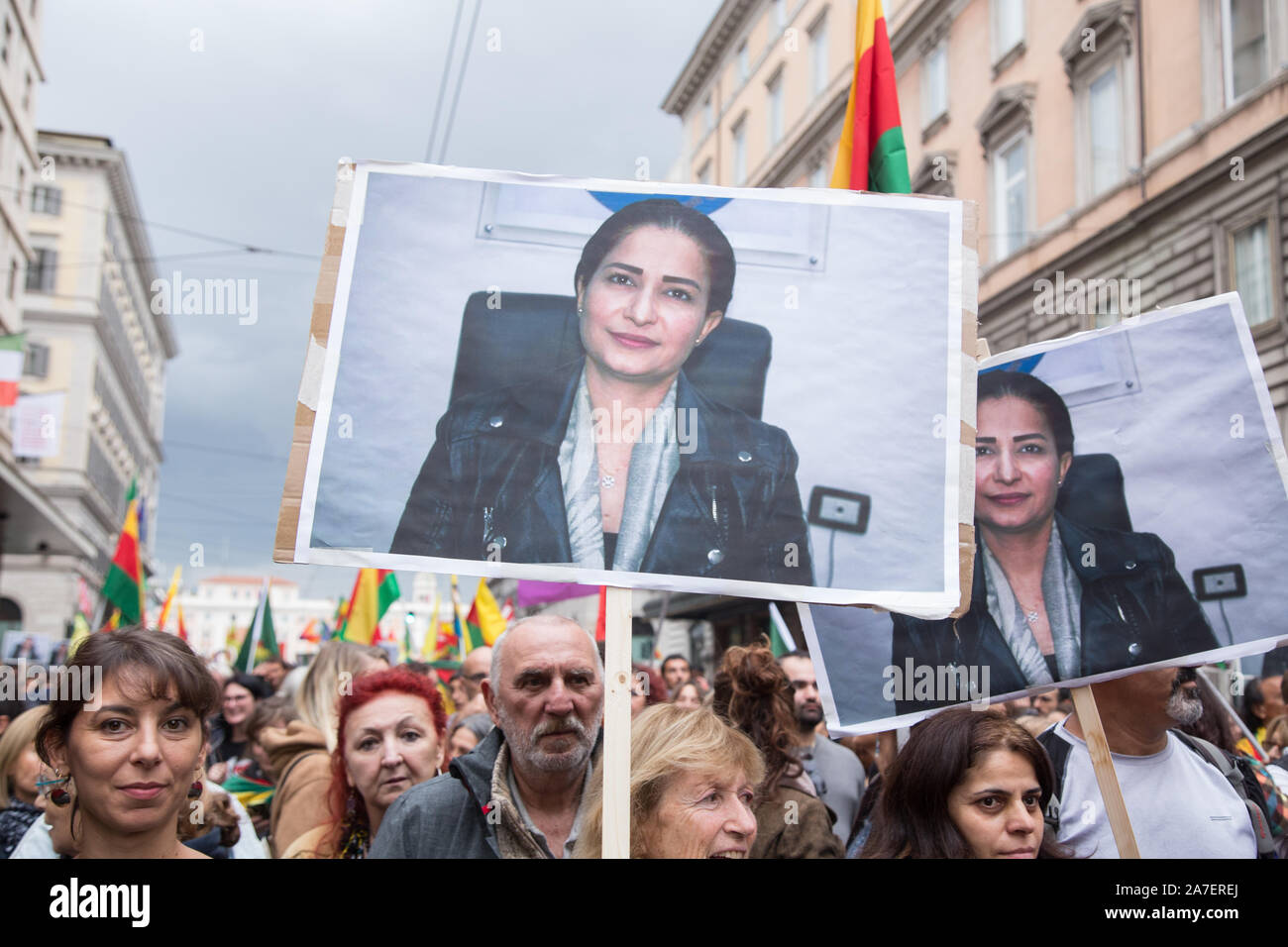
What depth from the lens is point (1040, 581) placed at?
332 cm

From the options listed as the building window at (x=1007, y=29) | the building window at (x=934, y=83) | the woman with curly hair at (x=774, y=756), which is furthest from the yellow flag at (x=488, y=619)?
the building window at (x=934, y=83)

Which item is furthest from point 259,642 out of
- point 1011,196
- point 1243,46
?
point 1011,196

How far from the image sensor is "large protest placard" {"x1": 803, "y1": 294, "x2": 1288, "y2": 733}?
129 inches

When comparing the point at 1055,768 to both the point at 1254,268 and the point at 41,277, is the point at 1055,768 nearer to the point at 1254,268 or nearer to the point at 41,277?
the point at 1254,268

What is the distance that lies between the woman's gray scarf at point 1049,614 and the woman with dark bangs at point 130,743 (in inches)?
81.7

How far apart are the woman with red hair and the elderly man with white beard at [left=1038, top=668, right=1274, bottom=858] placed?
188cm

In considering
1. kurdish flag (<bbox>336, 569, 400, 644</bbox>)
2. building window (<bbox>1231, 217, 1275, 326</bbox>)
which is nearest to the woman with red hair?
kurdish flag (<bbox>336, 569, 400, 644</bbox>)

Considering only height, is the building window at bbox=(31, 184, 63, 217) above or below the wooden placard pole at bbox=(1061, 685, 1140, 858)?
above

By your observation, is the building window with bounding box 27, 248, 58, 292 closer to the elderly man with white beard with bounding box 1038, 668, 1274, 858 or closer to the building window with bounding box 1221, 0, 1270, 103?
the building window with bounding box 1221, 0, 1270, 103

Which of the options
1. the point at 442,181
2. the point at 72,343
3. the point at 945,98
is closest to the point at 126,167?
the point at 72,343

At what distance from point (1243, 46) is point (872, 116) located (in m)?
14.8
